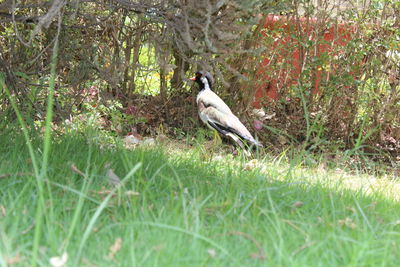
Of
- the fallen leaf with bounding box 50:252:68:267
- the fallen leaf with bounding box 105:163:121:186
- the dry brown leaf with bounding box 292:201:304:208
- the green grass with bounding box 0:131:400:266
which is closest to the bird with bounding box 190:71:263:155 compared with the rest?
the green grass with bounding box 0:131:400:266

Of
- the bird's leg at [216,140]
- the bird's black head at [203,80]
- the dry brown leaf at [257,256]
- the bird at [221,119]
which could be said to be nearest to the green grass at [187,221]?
the dry brown leaf at [257,256]

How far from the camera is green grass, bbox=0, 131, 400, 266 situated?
2.05 metres

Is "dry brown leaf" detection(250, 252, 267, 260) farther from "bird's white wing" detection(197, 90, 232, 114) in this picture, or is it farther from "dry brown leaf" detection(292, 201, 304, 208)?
"bird's white wing" detection(197, 90, 232, 114)

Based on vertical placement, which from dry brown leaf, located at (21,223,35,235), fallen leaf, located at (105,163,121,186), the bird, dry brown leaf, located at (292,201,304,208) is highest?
dry brown leaf, located at (21,223,35,235)

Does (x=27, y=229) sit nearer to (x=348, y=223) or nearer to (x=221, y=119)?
(x=348, y=223)

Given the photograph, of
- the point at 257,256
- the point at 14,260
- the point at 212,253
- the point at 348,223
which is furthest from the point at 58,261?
the point at 348,223

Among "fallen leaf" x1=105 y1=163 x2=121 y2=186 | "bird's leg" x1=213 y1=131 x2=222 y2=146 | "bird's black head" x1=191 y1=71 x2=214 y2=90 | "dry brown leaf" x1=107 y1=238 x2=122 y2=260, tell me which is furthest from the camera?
"bird's black head" x1=191 y1=71 x2=214 y2=90

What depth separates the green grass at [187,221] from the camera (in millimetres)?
2047

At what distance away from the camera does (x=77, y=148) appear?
3.81m

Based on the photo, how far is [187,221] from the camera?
2.33 meters

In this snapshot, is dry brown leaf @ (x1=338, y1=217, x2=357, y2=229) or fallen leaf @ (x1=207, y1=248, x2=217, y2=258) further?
dry brown leaf @ (x1=338, y1=217, x2=357, y2=229)

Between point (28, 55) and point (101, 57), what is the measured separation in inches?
24.3

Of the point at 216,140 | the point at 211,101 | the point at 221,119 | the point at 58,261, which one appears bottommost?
the point at 216,140

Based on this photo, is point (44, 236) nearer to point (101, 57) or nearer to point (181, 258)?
point (181, 258)
